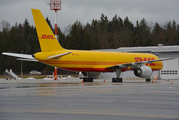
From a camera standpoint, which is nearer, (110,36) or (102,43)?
(102,43)

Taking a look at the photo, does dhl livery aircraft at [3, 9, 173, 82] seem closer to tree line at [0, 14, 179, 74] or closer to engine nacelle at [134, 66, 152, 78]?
engine nacelle at [134, 66, 152, 78]

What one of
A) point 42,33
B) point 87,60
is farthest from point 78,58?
point 42,33

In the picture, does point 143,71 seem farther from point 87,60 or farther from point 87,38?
point 87,38

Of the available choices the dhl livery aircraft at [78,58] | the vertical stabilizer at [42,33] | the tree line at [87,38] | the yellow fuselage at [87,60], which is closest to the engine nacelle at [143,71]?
the dhl livery aircraft at [78,58]

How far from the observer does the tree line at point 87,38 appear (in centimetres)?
9956

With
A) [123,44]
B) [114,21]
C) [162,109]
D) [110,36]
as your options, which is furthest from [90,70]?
[114,21]

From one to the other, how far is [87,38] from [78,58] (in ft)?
232

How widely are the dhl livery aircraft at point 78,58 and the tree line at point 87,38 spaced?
2370 inches

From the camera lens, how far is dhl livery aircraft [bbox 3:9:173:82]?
3250 centimetres

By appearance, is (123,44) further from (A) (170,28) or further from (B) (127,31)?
(A) (170,28)

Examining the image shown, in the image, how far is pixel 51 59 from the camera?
106 ft

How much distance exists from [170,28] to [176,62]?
251ft

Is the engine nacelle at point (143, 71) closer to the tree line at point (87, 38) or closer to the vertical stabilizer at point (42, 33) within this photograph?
the vertical stabilizer at point (42, 33)

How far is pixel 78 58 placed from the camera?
33906mm
